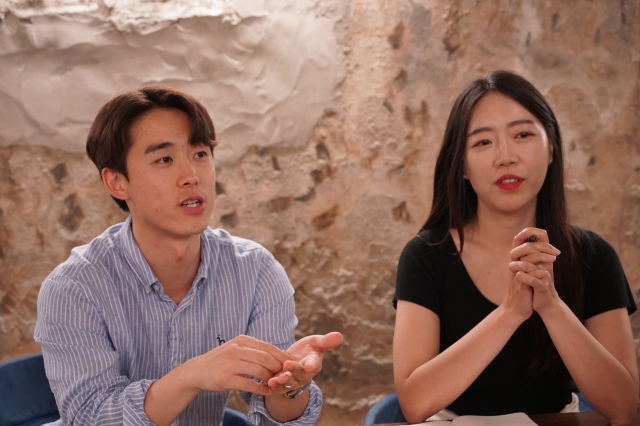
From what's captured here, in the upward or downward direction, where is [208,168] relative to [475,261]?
upward

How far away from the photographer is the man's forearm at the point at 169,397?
1483mm

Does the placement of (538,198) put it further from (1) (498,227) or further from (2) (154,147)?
(2) (154,147)

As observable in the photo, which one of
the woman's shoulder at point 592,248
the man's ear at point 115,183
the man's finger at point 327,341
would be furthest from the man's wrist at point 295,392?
the woman's shoulder at point 592,248

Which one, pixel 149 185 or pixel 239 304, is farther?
pixel 239 304

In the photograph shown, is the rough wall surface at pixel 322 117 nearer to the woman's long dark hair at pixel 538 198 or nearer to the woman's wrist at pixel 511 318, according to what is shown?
the woman's long dark hair at pixel 538 198

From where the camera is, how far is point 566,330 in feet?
5.45

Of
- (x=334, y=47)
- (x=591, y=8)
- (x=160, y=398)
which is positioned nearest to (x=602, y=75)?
(x=591, y=8)

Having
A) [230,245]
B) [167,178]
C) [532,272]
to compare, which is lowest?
[532,272]

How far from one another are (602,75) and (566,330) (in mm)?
1609

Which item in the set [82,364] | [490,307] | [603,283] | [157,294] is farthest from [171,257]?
[603,283]

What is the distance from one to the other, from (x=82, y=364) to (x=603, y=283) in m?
1.35

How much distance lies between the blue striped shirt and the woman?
13.4 inches

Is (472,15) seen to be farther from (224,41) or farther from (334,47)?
(224,41)

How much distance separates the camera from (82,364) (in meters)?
1.58
